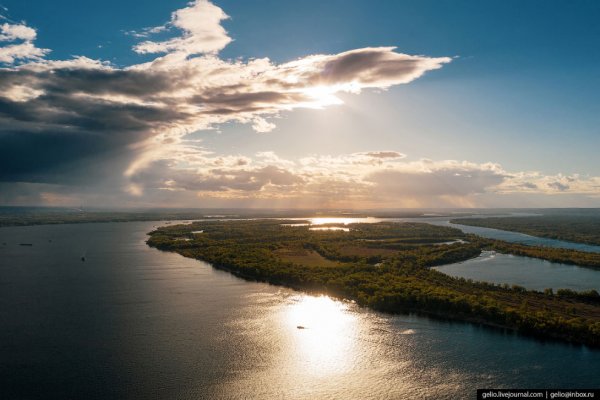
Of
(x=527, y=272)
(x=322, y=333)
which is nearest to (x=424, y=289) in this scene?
(x=322, y=333)

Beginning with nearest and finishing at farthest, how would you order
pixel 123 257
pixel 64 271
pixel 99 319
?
pixel 99 319 → pixel 64 271 → pixel 123 257

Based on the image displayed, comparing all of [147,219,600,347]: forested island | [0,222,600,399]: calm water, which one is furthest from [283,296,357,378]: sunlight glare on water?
[147,219,600,347]: forested island

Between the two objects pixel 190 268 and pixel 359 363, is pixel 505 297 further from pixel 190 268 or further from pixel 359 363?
pixel 190 268

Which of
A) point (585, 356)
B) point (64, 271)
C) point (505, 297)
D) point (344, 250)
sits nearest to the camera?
point (585, 356)

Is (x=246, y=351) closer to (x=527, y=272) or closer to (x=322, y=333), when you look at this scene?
(x=322, y=333)

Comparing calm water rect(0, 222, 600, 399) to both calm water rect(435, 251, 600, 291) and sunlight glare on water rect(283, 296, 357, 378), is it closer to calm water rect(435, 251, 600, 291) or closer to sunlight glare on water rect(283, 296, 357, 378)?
sunlight glare on water rect(283, 296, 357, 378)

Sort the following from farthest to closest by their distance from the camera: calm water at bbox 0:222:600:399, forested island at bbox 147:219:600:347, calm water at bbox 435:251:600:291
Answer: calm water at bbox 435:251:600:291, forested island at bbox 147:219:600:347, calm water at bbox 0:222:600:399

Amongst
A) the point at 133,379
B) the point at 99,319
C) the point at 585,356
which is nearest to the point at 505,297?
the point at 585,356
